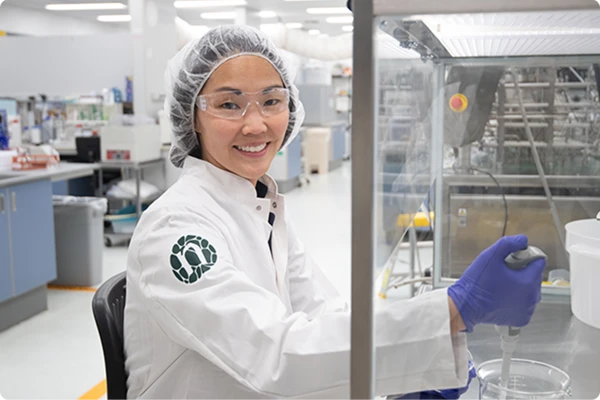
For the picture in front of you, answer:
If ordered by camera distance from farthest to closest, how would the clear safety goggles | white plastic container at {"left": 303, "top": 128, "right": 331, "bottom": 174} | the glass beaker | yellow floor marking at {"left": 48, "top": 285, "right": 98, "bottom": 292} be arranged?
white plastic container at {"left": 303, "top": 128, "right": 331, "bottom": 174}
yellow floor marking at {"left": 48, "top": 285, "right": 98, "bottom": 292}
the clear safety goggles
the glass beaker

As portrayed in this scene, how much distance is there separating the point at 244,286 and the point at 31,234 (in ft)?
9.19

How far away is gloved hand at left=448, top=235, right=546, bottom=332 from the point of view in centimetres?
75

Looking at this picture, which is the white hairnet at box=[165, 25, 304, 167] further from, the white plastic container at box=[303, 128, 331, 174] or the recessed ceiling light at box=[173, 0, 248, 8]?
the white plastic container at box=[303, 128, 331, 174]

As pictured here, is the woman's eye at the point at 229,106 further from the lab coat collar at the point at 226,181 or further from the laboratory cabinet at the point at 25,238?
the laboratory cabinet at the point at 25,238

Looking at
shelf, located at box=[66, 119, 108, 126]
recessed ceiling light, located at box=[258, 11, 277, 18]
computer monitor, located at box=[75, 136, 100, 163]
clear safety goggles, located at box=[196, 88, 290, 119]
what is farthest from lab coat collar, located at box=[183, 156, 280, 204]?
recessed ceiling light, located at box=[258, 11, 277, 18]

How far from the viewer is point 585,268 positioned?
1.16 meters

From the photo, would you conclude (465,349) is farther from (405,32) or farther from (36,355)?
(36,355)

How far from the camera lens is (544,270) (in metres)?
0.80

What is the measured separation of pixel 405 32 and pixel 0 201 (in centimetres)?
289

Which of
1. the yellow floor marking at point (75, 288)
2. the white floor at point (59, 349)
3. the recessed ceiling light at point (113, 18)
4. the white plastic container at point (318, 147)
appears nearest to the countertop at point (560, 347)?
the white floor at point (59, 349)

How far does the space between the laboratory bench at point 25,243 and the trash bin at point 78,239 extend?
387mm

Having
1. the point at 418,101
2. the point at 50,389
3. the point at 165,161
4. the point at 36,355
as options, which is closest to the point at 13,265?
the point at 36,355

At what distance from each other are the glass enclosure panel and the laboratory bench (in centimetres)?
242

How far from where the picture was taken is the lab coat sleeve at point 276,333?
0.74m
